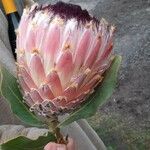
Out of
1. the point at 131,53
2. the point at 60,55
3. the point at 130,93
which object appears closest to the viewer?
the point at 60,55

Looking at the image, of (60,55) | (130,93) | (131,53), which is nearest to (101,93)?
(60,55)

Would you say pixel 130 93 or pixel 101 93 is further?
pixel 130 93

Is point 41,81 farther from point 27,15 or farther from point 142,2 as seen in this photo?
point 142,2

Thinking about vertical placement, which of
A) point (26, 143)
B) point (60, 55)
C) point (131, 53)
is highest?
point (60, 55)

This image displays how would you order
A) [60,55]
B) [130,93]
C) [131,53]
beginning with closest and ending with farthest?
1. [60,55]
2. [130,93]
3. [131,53]

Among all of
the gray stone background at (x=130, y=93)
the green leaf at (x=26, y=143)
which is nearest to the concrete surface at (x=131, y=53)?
the gray stone background at (x=130, y=93)

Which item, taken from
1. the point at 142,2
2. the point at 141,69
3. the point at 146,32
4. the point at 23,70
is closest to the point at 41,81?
the point at 23,70

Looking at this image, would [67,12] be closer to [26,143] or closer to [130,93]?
[26,143]
